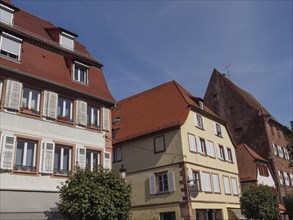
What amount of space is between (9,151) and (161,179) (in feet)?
45.8

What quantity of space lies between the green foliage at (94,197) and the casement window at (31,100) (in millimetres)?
4281

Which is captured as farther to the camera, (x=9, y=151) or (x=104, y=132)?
(x=104, y=132)

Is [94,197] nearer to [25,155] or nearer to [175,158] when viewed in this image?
[25,155]

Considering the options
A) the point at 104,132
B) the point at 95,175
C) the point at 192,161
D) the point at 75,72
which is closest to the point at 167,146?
the point at 192,161

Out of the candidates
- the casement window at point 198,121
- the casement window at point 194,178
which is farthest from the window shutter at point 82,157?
the casement window at point 198,121

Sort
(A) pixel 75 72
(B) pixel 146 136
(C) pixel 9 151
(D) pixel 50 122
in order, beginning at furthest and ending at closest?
1. (B) pixel 146 136
2. (A) pixel 75 72
3. (D) pixel 50 122
4. (C) pixel 9 151

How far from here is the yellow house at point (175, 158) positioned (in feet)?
83.0

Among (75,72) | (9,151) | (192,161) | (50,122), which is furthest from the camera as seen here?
(192,161)

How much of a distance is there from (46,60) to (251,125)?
103 ft

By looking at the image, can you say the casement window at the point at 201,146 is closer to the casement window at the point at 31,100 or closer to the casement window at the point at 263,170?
the casement window at the point at 263,170

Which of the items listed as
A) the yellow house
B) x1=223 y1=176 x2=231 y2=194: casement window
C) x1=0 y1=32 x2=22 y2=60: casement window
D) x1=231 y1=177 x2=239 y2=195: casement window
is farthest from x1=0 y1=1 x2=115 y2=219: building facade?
x1=231 y1=177 x2=239 y2=195: casement window

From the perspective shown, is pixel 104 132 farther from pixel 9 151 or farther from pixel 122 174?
pixel 9 151

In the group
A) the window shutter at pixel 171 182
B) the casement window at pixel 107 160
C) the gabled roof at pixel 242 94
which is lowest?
the window shutter at pixel 171 182

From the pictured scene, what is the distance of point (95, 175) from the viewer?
15.4 m
